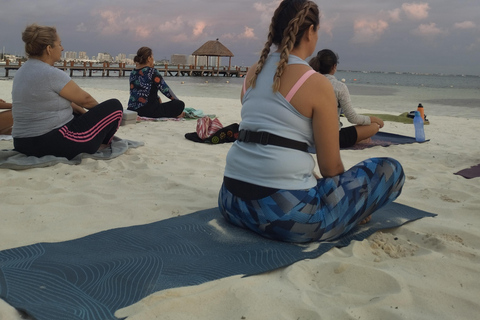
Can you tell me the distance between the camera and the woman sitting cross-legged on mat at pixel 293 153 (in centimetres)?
191

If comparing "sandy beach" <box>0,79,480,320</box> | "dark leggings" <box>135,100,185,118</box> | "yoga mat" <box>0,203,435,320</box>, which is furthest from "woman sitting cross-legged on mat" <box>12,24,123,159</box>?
"dark leggings" <box>135,100,185,118</box>

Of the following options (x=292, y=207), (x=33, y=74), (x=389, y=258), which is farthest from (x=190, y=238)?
(x=33, y=74)

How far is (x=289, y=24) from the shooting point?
→ 1.88m

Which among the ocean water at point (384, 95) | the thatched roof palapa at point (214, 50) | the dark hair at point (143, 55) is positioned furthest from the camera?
the thatched roof palapa at point (214, 50)

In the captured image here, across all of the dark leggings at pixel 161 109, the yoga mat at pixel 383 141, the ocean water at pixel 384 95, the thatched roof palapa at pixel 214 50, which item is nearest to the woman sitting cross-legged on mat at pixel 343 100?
the yoga mat at pixel 383 141

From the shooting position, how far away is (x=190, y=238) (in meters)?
2.14

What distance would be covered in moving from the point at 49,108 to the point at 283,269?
239 cm

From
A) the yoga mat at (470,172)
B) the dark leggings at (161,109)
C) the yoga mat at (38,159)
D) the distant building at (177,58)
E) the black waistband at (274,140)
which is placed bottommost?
the yoga mat at (38,159)

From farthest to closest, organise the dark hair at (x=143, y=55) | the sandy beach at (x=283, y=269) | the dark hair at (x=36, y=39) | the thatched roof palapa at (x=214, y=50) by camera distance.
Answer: the thatched roof palapa at (x=214, y=50) < the dark hair at (x=143, y=55) < the dark hair at (x=36, y=39) < the sandy beach at (x=283, y=269)

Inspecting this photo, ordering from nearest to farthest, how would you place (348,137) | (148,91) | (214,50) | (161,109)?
(348,137)
(148,91)
(161,109)
(214,50)

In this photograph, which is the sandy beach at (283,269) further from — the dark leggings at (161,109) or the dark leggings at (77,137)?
the dark leggings at (161,109)

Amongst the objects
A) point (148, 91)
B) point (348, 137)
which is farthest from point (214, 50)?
point (348, 137)

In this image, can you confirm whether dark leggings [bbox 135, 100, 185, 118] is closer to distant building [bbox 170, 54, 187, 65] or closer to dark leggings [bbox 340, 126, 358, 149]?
dark leggings [bbox 340, 126, 358, 149]

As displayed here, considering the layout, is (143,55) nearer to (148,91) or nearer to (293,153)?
(148,91)
